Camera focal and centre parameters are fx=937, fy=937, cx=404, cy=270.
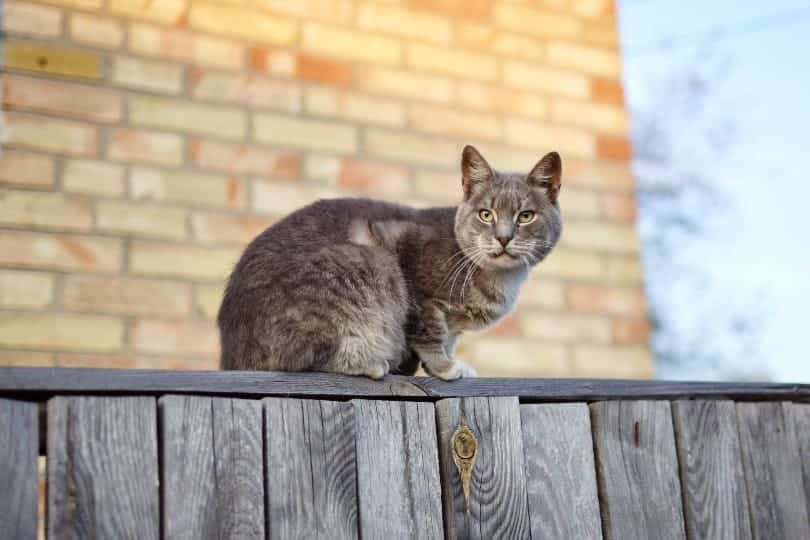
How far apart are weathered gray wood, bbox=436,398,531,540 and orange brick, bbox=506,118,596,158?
2486mm

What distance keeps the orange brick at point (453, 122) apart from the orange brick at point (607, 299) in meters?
0.88

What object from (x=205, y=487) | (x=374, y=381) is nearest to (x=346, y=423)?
(x=374, y=381)

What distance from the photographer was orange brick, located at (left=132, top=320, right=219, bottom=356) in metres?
3.77

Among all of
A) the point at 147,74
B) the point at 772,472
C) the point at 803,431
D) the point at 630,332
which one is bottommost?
the point at 772,472

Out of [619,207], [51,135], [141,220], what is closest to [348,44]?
[141,220]

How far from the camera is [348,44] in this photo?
4.39m

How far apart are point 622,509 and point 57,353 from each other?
2.23 metres

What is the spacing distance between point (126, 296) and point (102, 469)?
1.90 metres

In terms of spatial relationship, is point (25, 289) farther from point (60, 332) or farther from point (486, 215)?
point (486, 215)

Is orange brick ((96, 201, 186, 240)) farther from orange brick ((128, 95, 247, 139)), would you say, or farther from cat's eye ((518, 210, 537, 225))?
cat's eye ((518, 210, 537, 225))

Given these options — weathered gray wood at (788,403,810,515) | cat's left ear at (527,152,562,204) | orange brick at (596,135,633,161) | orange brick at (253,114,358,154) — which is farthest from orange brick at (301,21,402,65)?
weathered gray wood at (788,403,810,515)

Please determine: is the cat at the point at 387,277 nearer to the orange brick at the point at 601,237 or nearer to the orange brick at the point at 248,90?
the orange brick at the point at 248,90

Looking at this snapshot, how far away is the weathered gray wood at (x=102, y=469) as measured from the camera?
1919 mm

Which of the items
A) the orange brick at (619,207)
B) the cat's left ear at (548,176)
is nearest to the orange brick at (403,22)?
the orange brick at (619,207)
